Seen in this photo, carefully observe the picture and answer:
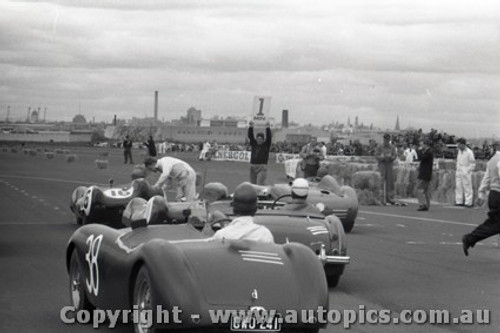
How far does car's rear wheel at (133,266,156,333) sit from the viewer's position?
6.80 meters

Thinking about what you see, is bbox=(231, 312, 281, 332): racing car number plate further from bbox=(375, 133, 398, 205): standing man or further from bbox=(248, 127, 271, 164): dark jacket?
bbox=(375, 133, 398, 205): standing man

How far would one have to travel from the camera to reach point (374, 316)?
905cm

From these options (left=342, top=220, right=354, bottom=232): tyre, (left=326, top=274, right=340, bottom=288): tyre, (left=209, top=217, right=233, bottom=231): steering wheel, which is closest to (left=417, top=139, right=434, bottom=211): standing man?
(left=342, top=220, right=354, bottom=232): tyre

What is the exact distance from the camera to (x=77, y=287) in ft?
28.6

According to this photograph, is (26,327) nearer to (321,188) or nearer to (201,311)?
(201,311)

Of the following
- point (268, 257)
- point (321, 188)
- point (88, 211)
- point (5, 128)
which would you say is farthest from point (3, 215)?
point (5, 128)

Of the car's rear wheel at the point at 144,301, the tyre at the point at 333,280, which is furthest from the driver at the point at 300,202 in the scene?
the car's rear wheel at the point at 144,301

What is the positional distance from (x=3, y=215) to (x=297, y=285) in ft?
47.7

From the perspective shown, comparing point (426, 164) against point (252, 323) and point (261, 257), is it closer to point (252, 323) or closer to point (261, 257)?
point (261, 257)

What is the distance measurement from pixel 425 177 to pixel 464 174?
1.65 meters

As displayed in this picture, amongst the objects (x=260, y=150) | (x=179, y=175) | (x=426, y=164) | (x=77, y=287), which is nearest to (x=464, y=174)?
(x=426, y=164)

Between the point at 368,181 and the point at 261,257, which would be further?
the point at 368,181

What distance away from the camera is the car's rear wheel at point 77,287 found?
28.1ft

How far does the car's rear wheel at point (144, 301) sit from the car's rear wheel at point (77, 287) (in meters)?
1.44
